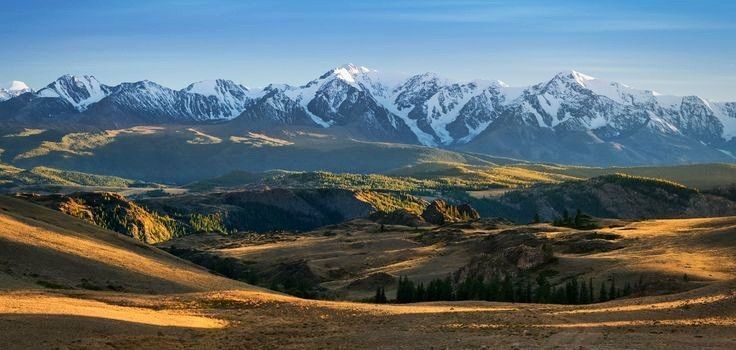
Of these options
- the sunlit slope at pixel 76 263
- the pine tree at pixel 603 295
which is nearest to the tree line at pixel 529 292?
the pine tree at pixel 603 295

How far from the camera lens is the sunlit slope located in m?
91.7

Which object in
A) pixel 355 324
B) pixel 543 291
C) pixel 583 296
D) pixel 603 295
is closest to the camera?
pixel 355 324

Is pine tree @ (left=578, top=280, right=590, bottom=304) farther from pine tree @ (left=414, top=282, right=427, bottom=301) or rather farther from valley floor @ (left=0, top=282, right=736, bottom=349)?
valley floor @ (left=0, top=282, right=736, bottom=349)

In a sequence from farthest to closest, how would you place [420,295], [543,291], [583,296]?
[420,295] → [543,291] → [583,296]

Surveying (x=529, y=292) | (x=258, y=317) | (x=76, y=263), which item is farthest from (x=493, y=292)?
(x=76, y=263)

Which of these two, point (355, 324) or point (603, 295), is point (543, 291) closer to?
point (603, 295)

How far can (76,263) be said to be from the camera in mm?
100500

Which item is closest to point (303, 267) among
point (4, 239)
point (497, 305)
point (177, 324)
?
point (4, 239)

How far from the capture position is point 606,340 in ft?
181

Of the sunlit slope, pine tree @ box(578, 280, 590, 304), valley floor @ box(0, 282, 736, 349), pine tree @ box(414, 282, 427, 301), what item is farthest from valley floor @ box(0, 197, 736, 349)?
pine tree @ box(414, 282, 427, 301)

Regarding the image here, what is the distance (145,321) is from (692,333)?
131 ft

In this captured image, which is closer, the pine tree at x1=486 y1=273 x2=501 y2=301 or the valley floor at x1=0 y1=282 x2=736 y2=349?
the valley floor at x1=0 y1=282 x2=736 y2=349

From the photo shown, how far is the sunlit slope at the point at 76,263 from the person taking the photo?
91.7 m

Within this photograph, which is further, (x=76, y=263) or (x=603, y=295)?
(x=603, y=295)
